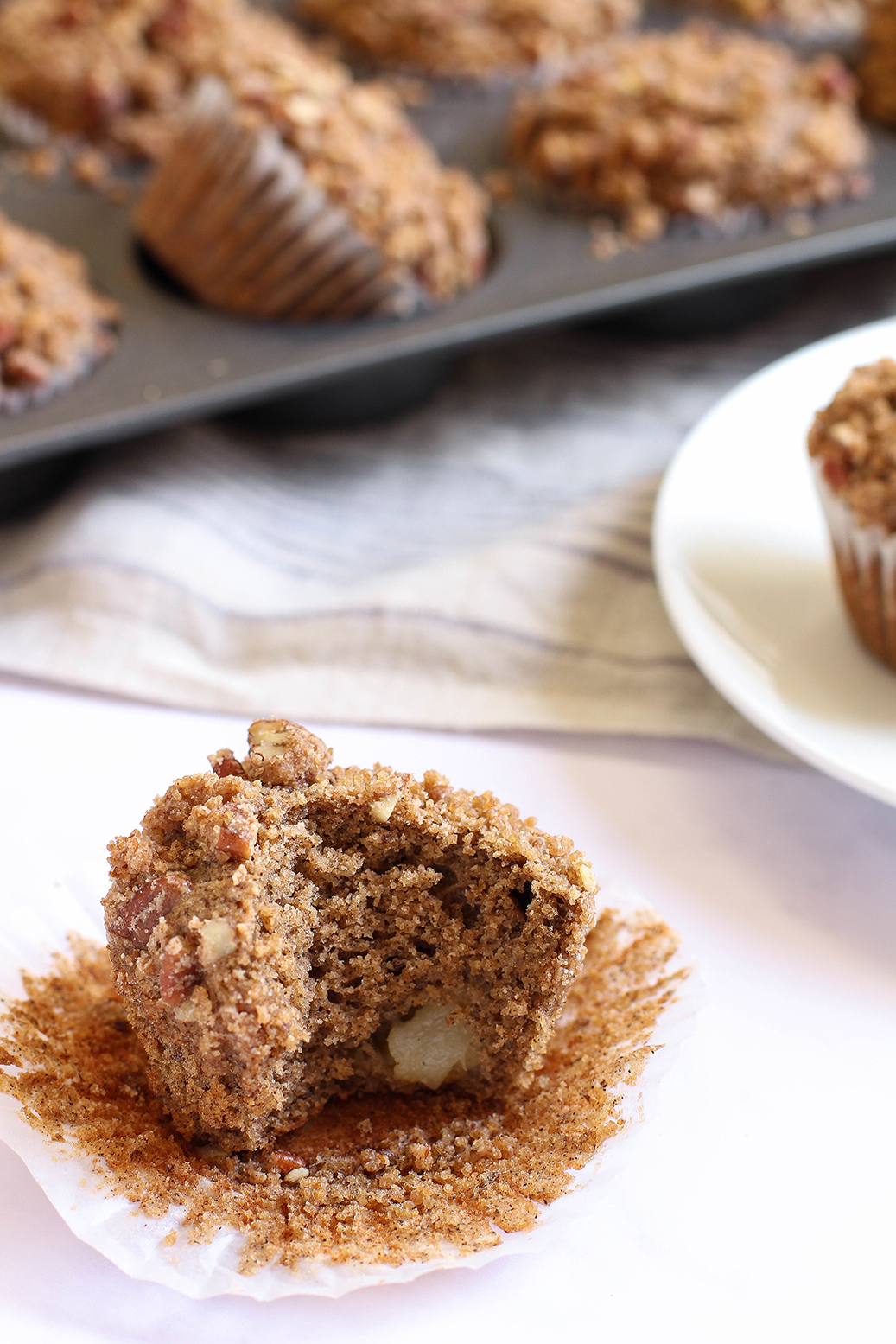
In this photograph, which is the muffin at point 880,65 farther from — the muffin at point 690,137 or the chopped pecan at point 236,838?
the chopped pecan at point 236,838

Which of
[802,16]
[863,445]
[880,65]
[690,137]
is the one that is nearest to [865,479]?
[863,445]

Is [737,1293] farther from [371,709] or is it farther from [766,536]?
[766,536]

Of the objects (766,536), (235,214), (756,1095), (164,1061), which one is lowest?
(756,1095)

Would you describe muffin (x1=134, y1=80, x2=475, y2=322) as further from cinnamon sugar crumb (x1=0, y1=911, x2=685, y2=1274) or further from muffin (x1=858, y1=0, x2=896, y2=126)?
cinnamon sugar crumb (x1=0, y1=911, x2=685, y2=1274)

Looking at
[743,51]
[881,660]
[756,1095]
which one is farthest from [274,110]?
[756,1095]

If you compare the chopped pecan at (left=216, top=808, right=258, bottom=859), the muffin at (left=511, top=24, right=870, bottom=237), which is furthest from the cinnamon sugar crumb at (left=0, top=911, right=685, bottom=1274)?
the muffin at (left=511, top=24, right=870, bottom=237)

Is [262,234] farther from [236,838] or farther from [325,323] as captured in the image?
[236,838]
